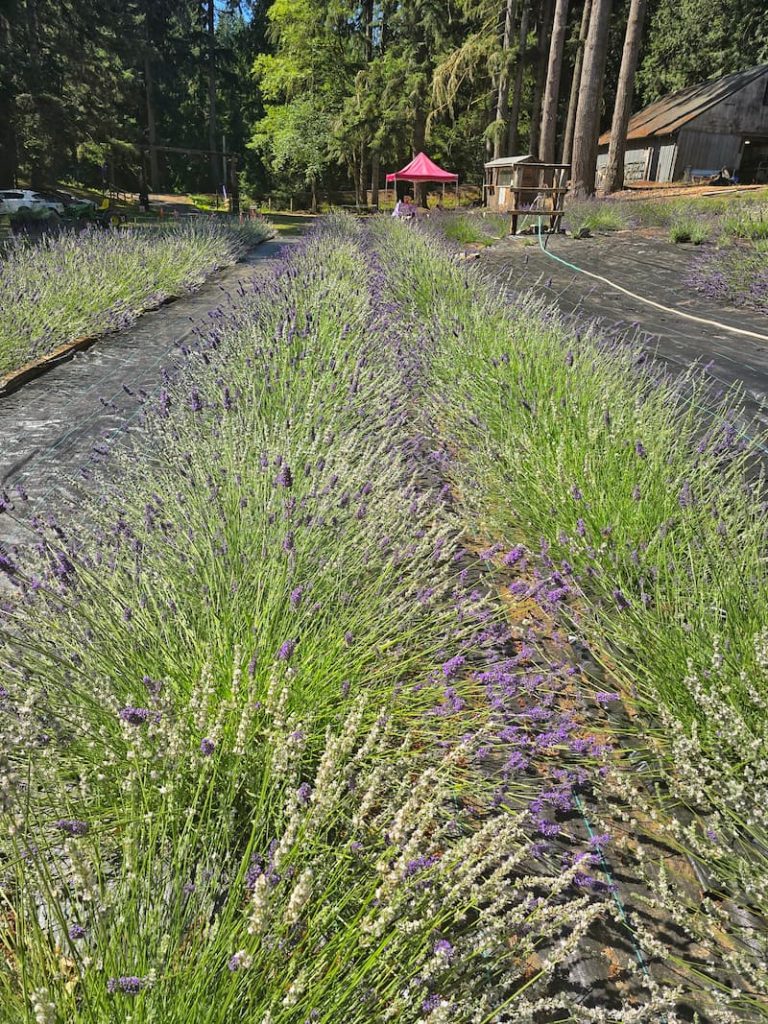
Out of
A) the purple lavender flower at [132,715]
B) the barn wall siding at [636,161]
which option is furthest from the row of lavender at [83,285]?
the barn wall siding at [636,161]

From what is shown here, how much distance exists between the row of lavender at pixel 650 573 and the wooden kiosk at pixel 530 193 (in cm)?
1360

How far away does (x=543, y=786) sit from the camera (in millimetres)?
1795

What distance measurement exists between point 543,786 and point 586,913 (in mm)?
774

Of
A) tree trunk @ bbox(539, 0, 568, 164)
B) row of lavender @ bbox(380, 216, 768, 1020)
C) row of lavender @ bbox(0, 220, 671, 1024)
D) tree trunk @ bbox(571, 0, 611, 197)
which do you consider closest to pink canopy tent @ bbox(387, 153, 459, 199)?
tree trunk @ bbox(539, 0, 568, 164)

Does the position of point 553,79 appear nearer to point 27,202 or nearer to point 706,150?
point 706,150

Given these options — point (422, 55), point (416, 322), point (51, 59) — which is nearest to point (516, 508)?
point (416, 322)

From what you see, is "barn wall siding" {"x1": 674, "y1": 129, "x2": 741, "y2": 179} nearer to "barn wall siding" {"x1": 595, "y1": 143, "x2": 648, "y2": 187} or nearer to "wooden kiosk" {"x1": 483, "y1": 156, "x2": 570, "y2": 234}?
"barn wall siding" {"x1": 595, "y1": 143, "x2": 648, "y2": 187}

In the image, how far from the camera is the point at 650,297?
8531 mm

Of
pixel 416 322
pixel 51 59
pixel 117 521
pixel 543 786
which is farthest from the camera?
pixel 51 59

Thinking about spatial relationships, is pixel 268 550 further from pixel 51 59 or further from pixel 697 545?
pixel 51 59

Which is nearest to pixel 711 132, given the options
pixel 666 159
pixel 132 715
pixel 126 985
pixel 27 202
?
pixel 666 159

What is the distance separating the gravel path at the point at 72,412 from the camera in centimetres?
366

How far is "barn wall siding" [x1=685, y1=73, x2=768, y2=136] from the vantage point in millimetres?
29703

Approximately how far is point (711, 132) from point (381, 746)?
3744cm
